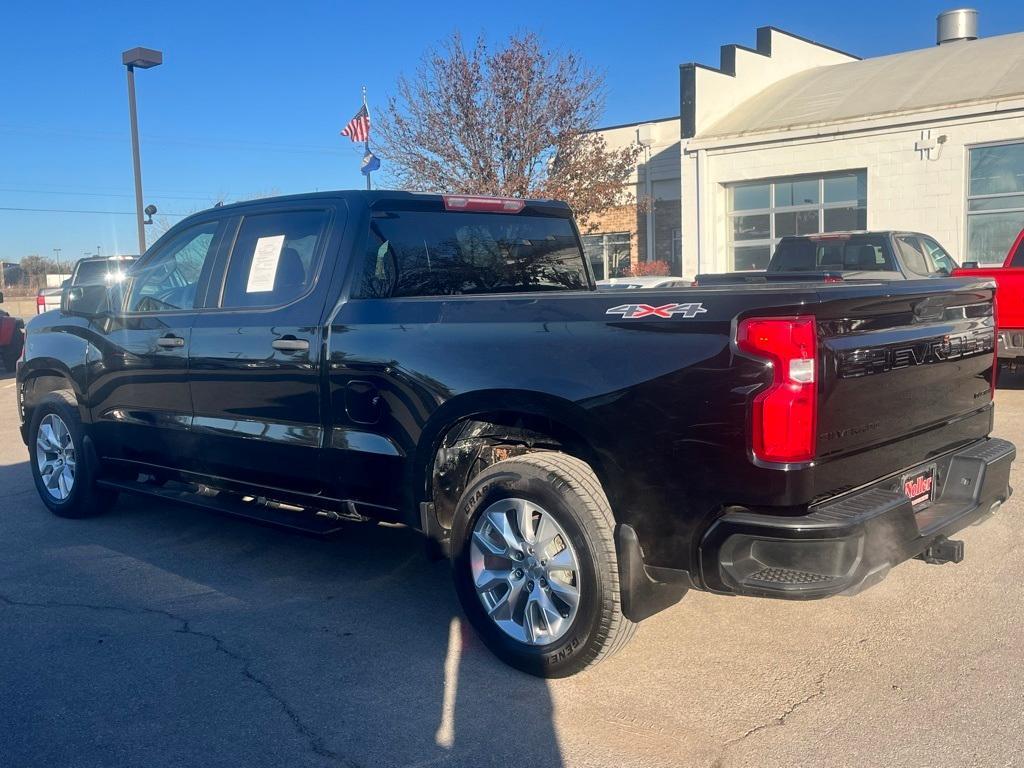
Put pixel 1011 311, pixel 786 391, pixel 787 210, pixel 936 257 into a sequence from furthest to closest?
pixel 787 210 < pixel 936 257 < pixel 1011 311 < pixel 786 391

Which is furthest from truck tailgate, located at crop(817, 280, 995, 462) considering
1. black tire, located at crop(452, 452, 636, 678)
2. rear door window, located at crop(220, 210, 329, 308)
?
rear door window, located at crop(220, 210, 329, 308)

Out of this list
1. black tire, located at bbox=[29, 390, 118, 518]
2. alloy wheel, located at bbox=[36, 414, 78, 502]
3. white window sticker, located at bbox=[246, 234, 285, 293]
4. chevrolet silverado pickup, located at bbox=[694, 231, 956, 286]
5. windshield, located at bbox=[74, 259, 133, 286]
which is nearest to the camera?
white window sticker, located at bbox=[246, 234, 285, 293]

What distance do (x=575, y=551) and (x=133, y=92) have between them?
58.8 ft

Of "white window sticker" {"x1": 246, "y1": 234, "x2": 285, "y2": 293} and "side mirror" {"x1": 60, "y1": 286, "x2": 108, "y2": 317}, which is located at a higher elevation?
"white window sticker" {"x1": 246, "y1": 234, "x2": 285, "y2": 293}

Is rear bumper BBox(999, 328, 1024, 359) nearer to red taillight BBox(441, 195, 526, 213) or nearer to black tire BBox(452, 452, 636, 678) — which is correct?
red taillight BBox(441, 195, 526, 213)

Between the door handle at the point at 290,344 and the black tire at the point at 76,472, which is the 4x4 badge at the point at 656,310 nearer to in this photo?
the door handle at the point at 290,344

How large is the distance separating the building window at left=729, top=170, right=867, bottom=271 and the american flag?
8.54 metres

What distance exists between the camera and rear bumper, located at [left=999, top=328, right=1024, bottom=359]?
9.96m

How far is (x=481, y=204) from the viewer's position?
5191mm

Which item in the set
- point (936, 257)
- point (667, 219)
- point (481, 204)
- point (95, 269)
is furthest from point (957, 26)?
point (481, 204)

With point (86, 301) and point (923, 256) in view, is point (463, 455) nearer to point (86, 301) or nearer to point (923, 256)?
point (86, 301)

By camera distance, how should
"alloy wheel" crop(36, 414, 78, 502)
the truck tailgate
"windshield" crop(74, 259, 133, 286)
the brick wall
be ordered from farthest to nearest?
the brick wall < "windshield" crop(74, 259, 133, 286) < "alloy wheel" crop(36, 414, 78, 502) < the truck tailgate

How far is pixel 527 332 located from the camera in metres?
3.85

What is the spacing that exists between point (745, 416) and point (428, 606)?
7.07ft
